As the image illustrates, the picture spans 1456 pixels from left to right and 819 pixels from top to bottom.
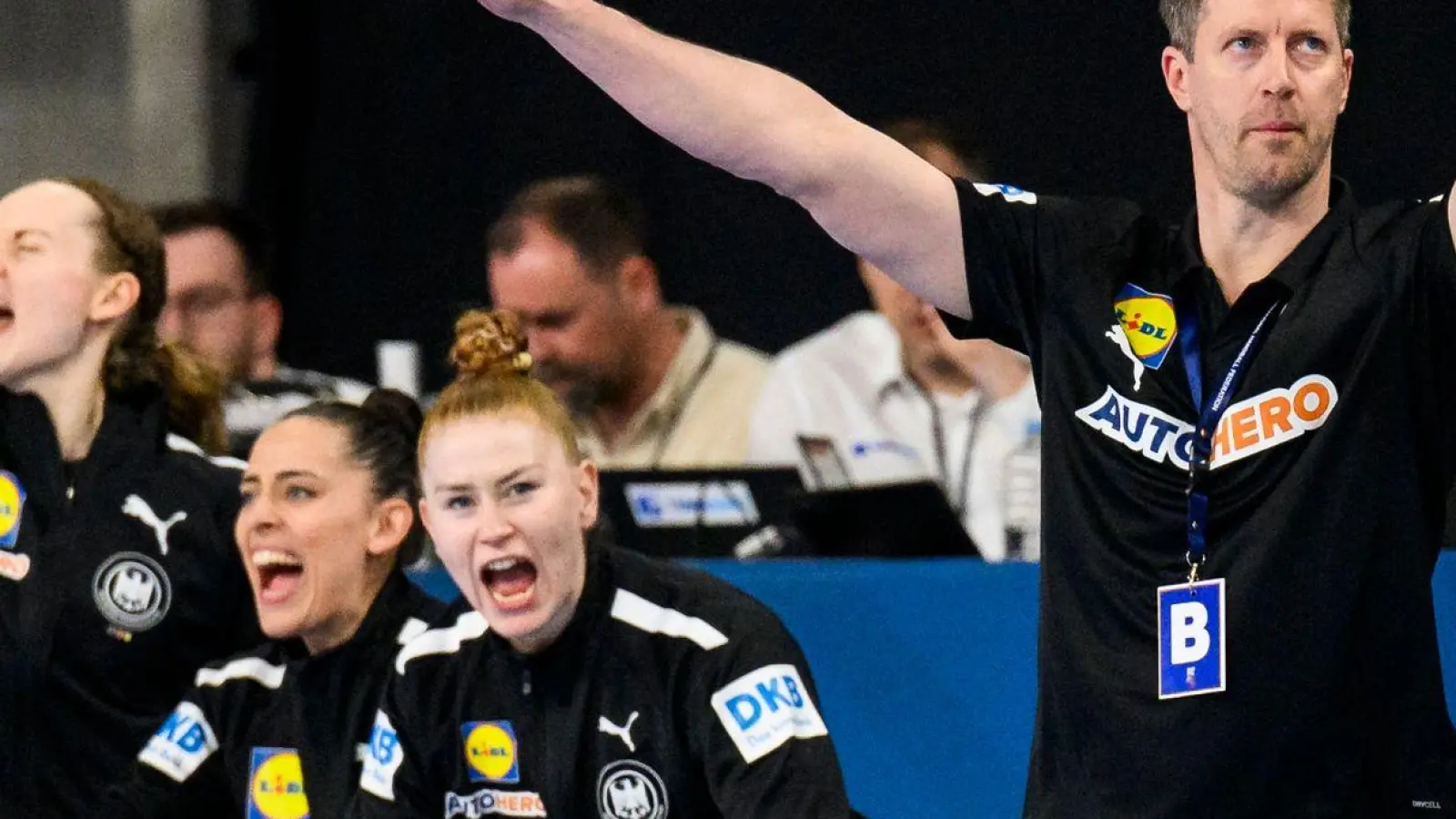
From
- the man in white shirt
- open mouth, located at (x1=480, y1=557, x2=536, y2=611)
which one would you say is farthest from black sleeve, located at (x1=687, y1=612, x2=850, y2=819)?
the man in white shirt

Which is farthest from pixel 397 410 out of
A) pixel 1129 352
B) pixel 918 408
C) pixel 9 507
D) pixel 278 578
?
pixel 1129 352

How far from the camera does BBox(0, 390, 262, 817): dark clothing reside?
11.1 feet

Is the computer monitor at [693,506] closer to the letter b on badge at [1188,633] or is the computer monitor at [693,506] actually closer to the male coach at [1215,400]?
the male coach at [1215,400]

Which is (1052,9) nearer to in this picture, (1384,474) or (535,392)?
(535,392)

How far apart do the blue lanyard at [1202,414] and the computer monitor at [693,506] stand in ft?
5.53

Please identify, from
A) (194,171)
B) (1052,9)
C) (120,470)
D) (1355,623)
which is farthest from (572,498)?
(194,171)

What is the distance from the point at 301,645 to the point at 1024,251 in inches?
65.0

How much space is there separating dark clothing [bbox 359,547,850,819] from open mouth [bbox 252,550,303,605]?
0.28 m

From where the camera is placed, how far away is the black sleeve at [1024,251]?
226cm

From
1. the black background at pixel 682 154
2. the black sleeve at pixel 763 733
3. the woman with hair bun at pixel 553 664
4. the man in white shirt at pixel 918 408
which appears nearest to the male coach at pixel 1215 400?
the black sleeve at pixel 763 733

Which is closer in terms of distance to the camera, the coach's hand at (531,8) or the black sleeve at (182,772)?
the coach's hand at (531,8)

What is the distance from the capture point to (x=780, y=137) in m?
2.20

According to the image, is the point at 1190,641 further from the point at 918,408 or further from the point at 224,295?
the point at 224,295

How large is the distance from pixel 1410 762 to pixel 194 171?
16.5 ft
